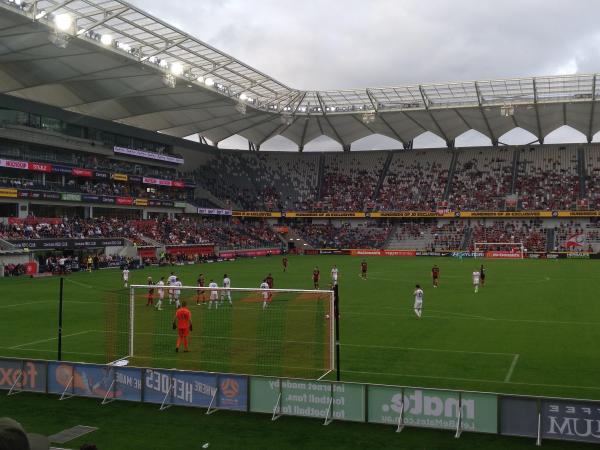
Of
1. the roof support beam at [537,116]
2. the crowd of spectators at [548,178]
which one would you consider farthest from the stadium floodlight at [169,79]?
the crowd of spectators at [548,178]

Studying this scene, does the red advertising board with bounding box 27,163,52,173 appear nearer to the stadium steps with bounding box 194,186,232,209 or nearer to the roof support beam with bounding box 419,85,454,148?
the stadium steps with bounding box 194,186,232,209

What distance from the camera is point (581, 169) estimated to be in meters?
76.8

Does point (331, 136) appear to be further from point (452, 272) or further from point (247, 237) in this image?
point (452, 272)

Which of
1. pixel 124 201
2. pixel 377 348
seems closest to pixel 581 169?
pixel 124 201

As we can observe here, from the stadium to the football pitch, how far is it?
0.15 m

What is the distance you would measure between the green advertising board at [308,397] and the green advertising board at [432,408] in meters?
0.35

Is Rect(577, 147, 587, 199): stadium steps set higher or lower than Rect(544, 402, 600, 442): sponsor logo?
higher

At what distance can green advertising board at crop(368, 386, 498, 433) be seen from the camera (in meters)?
11.2

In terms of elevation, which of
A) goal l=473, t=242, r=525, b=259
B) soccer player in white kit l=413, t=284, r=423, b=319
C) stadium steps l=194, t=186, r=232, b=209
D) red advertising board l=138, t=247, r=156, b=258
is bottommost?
soccer player in white kit l=413, t=284, r=423, b=319

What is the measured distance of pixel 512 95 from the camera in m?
61.8

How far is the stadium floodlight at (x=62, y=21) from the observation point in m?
35.8

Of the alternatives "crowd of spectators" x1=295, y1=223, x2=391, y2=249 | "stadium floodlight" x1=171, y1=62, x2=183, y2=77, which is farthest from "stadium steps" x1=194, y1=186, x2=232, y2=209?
"stadium floodlight" x1=171, y1=62, x2=183, y2=77

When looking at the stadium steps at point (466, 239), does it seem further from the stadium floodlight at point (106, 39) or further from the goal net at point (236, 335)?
the stadium floodlight at point (106, 39)

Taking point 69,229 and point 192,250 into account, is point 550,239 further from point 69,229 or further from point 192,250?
point 69,229
